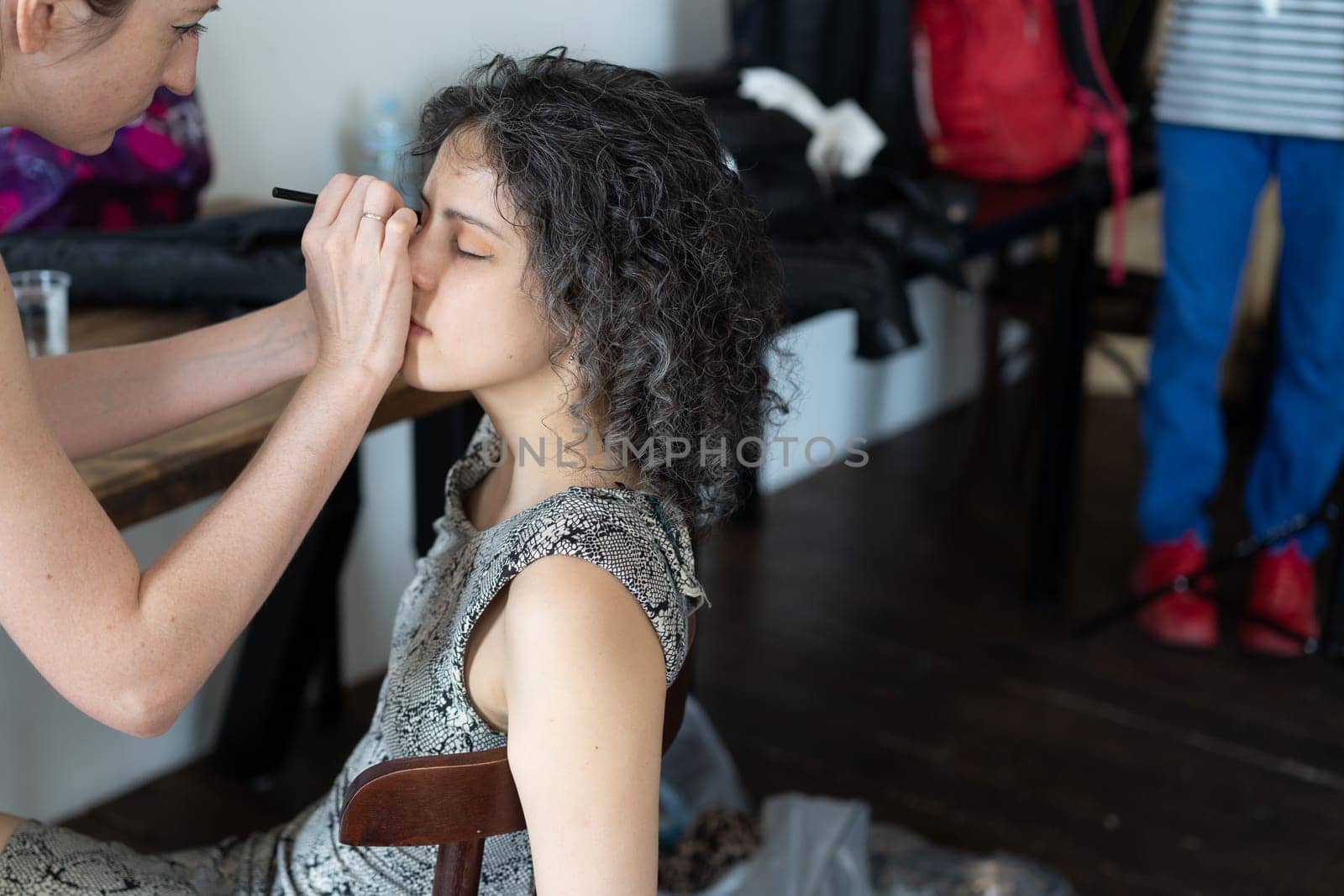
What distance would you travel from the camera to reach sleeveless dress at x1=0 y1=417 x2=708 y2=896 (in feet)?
3.22

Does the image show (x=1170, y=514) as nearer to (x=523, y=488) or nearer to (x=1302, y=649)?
(x=1302, y=649)

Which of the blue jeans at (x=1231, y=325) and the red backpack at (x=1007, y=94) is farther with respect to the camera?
the red backpack at (x=1007, y=94)

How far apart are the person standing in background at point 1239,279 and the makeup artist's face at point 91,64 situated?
6.38 ft

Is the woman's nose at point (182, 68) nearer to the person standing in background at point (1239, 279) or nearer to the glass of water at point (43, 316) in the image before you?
the glass of water at point (43, 316)

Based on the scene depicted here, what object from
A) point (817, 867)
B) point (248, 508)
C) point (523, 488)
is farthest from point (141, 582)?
point (817, 867)

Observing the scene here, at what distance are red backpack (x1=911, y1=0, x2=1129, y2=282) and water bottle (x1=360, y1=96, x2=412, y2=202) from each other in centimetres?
100

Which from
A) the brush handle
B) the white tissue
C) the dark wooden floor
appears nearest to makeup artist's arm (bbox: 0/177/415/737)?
the brush handle

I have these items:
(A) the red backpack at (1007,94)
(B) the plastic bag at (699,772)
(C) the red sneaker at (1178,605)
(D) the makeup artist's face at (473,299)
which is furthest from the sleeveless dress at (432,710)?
(C) the red sneaker at (1178,605)

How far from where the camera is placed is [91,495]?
87 cm

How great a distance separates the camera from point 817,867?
1814 millimetres

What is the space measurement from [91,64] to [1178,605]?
231cm

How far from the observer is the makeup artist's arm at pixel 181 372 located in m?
1.16

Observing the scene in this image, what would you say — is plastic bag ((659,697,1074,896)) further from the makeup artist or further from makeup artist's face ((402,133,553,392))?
the makeup artist

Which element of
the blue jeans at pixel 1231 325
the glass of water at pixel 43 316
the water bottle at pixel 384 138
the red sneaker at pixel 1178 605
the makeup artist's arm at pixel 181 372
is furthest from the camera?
the red sneaker at pixel 1178 605
